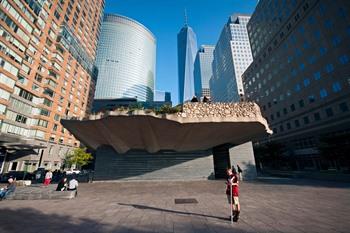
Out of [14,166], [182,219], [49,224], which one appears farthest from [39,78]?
[182,219]

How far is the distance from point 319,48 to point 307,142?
21642 mm

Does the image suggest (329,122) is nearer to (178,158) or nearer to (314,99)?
(314,99)

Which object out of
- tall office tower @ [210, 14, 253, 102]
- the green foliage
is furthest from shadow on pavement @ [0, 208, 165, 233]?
tall office tower @ [210, 14, 253, 102]

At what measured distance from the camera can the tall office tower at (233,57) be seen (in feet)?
340

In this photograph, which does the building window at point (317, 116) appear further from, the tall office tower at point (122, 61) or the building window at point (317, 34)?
the tall office tower at point (122, 61)

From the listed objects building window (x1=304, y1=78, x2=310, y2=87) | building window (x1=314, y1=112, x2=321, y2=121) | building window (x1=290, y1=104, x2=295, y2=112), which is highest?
building window (x1=304, y1=78, x2=310, y2=87)

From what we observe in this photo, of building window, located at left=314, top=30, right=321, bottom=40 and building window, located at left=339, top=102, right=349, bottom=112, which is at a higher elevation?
building window, located at left=314, top=30, right=321, bottom=40

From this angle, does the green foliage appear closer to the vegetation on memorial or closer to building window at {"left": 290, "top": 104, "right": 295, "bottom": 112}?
the vegetation on memorial

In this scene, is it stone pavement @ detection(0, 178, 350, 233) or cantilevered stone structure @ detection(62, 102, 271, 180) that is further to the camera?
cantilevered stone structure @ detection(62, 102, 271, 180)

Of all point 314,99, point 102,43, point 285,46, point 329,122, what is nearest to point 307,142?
point 329,122

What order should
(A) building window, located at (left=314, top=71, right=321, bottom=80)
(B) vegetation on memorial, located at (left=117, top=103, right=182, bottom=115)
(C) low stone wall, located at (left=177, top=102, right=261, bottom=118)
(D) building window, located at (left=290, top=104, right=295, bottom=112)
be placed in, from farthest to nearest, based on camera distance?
(D) building window, located at (left=290, top=104, right=295, bottom=112), (A) building window, located at (left=314, top=71, right=321, bottom=80), (C) low stone wall, located at (left=177, top=102, right=261, bottom=118), (B) vegetation on memorial, located at (left=117, top=103, right=182, bottom=115)

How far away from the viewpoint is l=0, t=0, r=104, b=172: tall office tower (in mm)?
30875

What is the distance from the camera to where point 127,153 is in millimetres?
21062

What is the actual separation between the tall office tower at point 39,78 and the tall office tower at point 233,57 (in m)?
86.1
